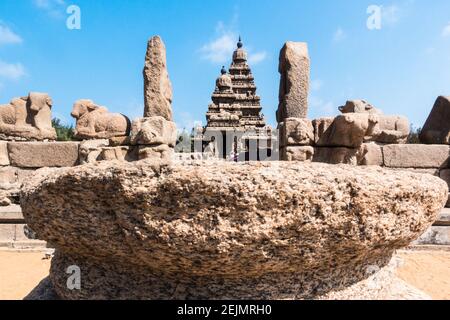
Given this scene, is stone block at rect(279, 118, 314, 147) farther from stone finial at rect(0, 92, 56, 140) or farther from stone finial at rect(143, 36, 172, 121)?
stone finial at rect(0, 92, 56, 140)

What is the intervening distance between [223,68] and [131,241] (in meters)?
36.1

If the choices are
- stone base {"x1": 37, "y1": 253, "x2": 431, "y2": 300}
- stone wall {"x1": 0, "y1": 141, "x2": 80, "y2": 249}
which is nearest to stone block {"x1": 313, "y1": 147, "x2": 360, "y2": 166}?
stone base {"x1": 37, "y1": 253, "x2": 431, "y2": 300}

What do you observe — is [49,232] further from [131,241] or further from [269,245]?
[269,245]

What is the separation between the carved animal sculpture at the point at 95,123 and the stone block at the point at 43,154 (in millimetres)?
335

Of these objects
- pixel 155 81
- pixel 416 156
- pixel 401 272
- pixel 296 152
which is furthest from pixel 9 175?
pixel 416 156

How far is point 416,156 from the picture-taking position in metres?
6.54

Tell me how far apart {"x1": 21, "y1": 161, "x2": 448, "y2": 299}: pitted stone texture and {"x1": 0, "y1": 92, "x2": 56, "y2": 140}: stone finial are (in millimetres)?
5672

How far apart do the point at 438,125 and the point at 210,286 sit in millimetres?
7067

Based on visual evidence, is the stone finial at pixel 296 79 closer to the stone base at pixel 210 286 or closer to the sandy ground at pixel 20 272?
the sandy ground at pixel 20 272

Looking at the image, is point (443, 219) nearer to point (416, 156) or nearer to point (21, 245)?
point (416, 156)

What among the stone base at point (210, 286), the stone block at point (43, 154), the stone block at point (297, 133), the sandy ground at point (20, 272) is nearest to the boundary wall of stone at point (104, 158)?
the stone block at point (43, 154)

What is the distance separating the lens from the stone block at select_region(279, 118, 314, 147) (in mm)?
5601

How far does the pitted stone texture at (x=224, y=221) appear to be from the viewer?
1.26 m
